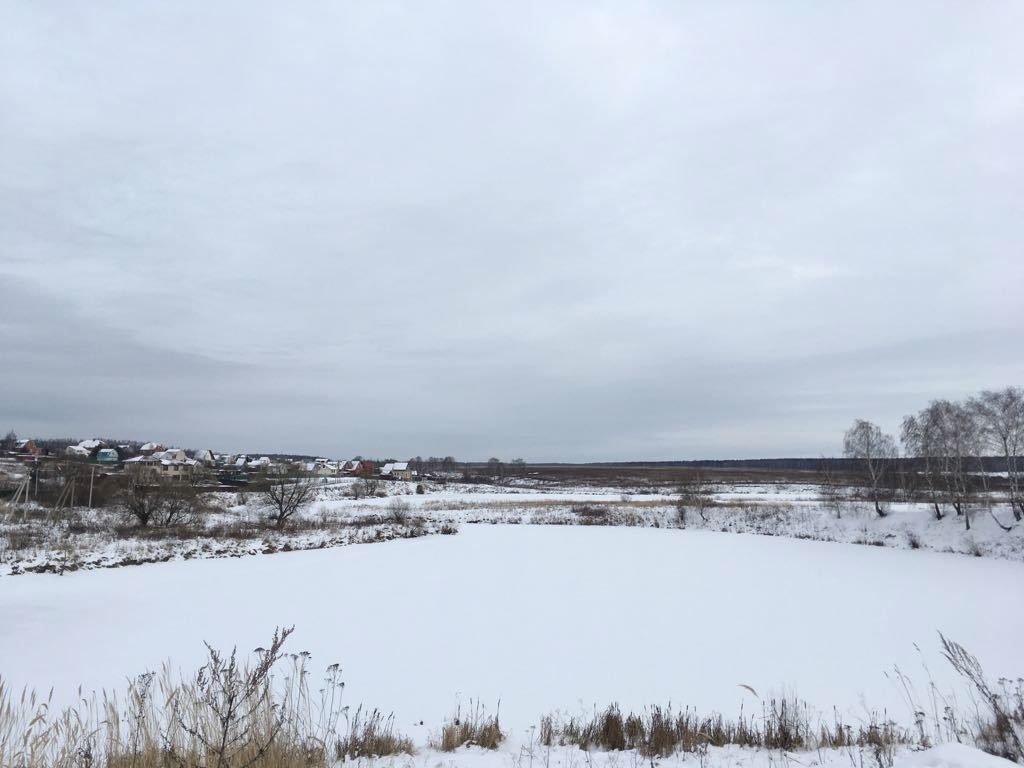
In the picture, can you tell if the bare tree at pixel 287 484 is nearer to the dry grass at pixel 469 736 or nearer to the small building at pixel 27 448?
the dry grass at pixel 469 736

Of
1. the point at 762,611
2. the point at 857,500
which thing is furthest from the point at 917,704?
the point at 857,500

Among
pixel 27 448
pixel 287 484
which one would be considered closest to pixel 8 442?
pixel 27 448

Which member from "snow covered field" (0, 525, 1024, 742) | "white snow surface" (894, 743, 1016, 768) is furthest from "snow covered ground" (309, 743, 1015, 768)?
"white snow surface" (894, 743, 1016, 768)

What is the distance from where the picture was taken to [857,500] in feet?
113

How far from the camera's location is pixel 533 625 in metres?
10.5

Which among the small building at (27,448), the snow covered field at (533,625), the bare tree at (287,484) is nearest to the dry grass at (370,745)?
the snow covered field at (533,625)

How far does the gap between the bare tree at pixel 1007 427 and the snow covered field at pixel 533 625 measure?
25.6 feet

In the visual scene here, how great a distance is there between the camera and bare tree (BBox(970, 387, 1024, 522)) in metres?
23.7

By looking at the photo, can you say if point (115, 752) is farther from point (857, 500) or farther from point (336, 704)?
point (857, 500)

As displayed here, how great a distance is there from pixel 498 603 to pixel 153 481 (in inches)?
851

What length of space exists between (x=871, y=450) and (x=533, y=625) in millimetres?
28225

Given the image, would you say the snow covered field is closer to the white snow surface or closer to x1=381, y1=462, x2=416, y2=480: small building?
the white snow surface

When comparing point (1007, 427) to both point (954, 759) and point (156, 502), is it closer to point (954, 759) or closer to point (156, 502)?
A: point (954, 759)

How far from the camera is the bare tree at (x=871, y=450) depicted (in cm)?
3039
